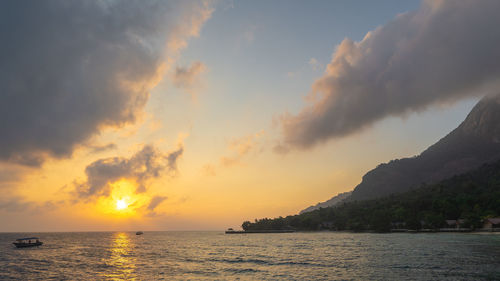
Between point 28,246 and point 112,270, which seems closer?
point 112,270

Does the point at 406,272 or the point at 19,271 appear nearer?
the point at 406,272

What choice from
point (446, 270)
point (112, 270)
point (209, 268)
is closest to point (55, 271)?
point (112, 270)

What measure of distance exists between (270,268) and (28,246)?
134488 mm

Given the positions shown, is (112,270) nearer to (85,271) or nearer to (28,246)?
(85,271)

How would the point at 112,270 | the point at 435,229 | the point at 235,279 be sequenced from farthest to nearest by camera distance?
the point at 435,229, the point at 112,270, the point at 235,279

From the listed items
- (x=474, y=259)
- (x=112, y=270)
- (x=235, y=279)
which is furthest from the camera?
(x=112, y=270)

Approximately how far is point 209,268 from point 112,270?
68.4ft

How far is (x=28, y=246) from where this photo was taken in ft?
465

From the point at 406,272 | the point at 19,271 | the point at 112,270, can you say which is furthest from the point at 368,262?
the point at 19,271

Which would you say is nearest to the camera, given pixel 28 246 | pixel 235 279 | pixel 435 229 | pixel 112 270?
pixel 235 279

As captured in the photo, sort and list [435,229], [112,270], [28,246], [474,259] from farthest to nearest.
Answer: [435,229]
[28,246]
[112,270]
[474,259]

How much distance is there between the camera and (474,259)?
61719 millimetres

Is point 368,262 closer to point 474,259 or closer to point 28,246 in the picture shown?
point 474,259

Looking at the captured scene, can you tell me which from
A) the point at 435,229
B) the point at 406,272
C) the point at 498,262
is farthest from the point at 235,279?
the point at 435,229
